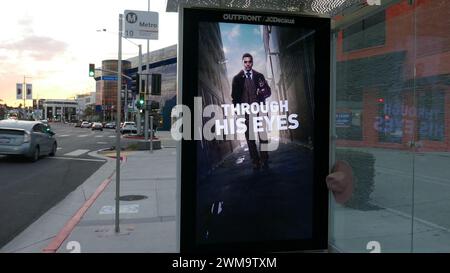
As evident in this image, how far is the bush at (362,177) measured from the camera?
4.74 metres

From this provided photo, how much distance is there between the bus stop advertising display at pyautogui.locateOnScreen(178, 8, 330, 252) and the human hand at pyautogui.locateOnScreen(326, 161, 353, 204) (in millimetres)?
154

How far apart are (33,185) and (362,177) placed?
905 centimetres

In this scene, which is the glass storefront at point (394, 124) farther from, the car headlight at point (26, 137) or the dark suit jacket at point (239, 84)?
the car headlight at point (26, 137)

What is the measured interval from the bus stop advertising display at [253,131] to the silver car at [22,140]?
552 inches

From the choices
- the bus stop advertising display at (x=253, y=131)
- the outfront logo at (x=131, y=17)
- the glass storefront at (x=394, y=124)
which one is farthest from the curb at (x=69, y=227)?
the outfront logo at (x=131, y=17)

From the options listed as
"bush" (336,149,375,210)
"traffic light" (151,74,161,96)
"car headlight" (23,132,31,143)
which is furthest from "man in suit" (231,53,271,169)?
"car headlight" (23,132,31,143)

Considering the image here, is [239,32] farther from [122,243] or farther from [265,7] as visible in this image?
[122,243]

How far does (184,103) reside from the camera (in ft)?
14.7

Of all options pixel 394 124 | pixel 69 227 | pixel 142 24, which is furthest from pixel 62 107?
pixel 394 124

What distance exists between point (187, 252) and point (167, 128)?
74284 mm

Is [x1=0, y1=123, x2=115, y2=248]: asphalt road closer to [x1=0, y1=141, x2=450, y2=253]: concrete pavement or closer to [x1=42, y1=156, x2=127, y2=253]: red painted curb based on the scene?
[x1=0, y1=141, x2=450, y2=253]: concrete pavement

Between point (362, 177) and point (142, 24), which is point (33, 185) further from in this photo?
point (142, 24)

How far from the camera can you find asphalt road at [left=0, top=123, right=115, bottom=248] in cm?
777
